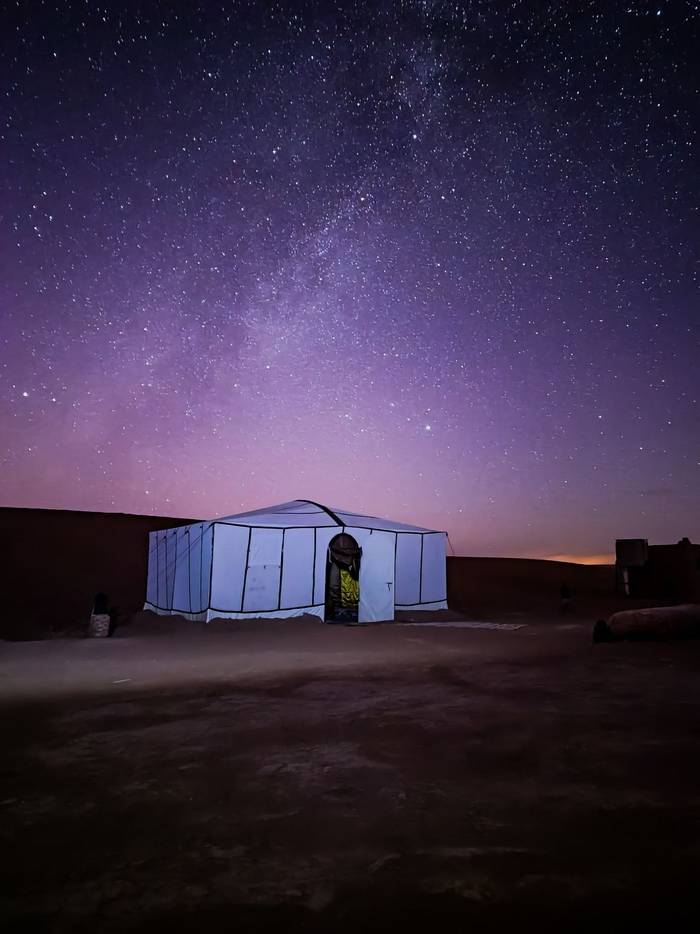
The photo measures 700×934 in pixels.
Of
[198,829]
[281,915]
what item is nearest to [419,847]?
[281,915]

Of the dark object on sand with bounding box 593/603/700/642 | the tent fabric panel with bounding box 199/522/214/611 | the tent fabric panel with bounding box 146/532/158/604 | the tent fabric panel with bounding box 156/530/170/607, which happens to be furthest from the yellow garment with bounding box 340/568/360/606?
the dark object on sand with bounding box 593/603/700/642

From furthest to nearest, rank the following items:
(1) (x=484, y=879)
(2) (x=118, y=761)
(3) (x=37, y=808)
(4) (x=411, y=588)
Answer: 1. (4) (x=411, y=588)
2. (2) (x=118, y=761)
3. (3) (x=37, y=808)
4. (1) (x=484, y=879)

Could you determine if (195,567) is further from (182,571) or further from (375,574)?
(375,574)

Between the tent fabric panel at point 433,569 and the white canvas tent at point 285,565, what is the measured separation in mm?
30

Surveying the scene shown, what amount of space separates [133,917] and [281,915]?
19.1 inches

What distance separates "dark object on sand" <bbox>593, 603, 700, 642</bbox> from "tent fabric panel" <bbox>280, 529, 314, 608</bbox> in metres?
7.38

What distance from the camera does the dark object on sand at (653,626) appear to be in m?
8.93

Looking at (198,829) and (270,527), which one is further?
(270,527)

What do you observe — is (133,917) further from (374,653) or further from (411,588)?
(411,588)

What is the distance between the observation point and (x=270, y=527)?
46.4ft

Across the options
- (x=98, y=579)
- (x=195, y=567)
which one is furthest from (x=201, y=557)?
(x=98, y=579)

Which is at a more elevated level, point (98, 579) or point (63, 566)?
point (63, 566)

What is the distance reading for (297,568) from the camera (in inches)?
570

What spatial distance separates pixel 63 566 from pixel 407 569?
61.9ft
